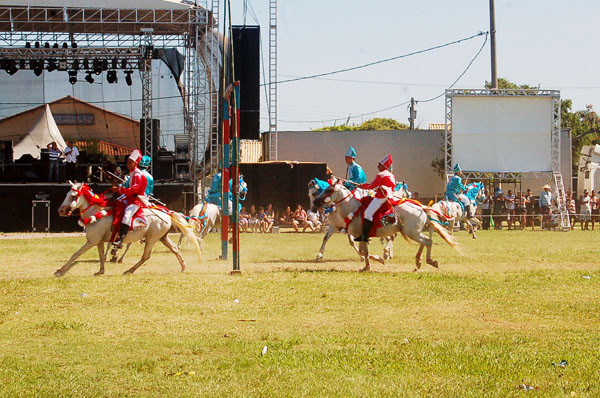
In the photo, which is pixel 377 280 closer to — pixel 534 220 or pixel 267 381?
pixel 267 381

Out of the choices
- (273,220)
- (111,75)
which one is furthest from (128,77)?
(273,220)

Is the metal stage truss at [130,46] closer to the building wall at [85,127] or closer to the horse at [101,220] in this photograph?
the building wall at [85,127]

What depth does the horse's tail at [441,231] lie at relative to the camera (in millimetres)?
15930

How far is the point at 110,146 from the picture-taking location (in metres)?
37.0

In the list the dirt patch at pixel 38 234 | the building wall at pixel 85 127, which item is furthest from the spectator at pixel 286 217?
the dirt patch at pixel 38 234

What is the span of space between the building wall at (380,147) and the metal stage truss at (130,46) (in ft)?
61.3

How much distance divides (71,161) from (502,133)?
19876 mm

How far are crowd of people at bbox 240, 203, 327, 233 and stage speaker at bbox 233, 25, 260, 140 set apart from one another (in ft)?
11.1

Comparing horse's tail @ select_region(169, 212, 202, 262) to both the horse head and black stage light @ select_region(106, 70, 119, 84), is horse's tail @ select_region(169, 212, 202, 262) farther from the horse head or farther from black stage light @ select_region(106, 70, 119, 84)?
black stage light @ select_region(106, 70, 119, 84)

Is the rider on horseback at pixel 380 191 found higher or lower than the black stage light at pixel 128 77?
lower

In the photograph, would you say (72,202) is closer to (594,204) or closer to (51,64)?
(51,64)

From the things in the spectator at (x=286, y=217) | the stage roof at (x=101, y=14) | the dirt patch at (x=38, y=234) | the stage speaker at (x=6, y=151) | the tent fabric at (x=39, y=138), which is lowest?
the dirt patch at (x=38, y=234)

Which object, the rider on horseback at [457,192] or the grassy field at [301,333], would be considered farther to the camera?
the rider on horseback at [457,192]

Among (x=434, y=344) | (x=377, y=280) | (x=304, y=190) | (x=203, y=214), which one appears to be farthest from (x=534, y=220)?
(x=434, y=344)
